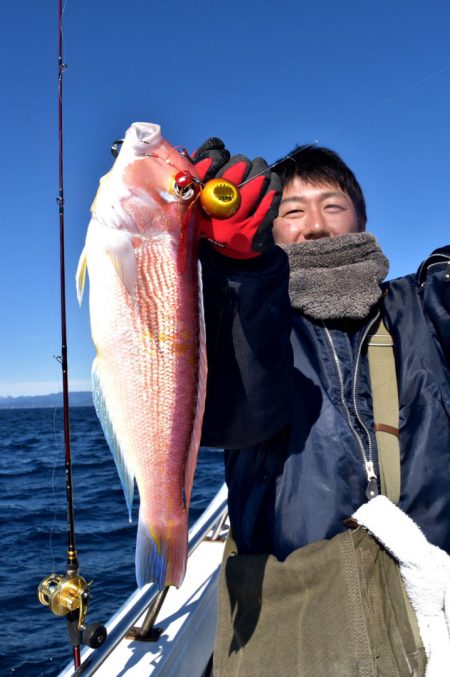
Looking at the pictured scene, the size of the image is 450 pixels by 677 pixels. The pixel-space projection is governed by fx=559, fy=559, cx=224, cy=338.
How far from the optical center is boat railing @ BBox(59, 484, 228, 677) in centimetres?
244

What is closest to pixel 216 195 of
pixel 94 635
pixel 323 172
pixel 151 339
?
pixel 151 339

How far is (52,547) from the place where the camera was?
8.10 meters

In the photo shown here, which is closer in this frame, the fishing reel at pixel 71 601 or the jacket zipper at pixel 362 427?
the jacket zipper at pixel 362 427

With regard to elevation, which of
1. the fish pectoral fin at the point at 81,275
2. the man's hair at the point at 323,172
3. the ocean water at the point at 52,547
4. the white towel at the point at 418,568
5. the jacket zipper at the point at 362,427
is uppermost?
the man's hair at the point at 323,172

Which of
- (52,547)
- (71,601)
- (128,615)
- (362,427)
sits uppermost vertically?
(362,427)

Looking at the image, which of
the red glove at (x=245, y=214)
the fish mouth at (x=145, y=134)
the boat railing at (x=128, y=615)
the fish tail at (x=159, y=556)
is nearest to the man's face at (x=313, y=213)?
the red glove at (x=245, y=214)

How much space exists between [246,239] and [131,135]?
39 cm

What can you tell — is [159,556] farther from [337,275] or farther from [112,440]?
[337,275]

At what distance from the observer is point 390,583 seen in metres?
1.50

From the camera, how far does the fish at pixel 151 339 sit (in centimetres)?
135

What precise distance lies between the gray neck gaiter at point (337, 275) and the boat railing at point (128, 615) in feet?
3.50

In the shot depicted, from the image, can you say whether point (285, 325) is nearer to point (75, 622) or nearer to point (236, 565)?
point (236, 565)

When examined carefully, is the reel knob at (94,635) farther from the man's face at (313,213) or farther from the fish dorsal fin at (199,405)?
the man's face at (313,213)

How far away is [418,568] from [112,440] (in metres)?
0.87
